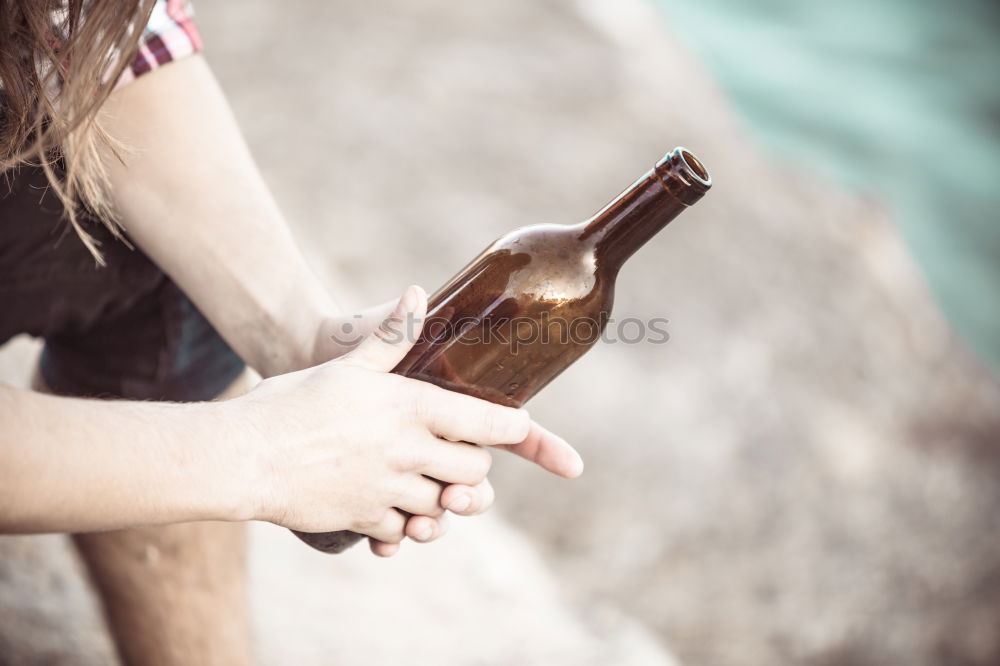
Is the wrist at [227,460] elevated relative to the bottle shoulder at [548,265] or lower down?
lower down

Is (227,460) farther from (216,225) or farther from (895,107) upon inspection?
(895,107)

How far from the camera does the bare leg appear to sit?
1366 millimetres

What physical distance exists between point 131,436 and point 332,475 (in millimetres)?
225

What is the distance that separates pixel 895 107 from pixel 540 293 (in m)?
8.21

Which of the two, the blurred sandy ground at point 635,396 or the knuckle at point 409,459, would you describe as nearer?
the knuckle at point 409,459

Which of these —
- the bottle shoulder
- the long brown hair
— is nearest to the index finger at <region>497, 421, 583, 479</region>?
the bottle shoulder

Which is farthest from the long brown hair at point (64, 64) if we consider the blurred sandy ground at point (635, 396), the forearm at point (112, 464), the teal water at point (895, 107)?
the teal water at point (895, 107)

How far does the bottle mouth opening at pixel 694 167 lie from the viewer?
0.98m

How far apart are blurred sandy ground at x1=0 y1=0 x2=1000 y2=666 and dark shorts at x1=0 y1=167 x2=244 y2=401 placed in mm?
665

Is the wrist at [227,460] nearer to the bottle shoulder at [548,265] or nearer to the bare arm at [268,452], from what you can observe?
the bare arm at [268,452]

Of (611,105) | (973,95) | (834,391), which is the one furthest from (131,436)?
(973,95)

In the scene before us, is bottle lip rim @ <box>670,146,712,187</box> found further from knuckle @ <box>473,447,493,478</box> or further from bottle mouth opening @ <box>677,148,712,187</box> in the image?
knuckle @ <box>473,447,493,478</box>

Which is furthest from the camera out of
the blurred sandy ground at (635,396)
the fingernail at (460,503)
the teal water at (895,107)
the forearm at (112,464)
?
the teal water at (895,107)

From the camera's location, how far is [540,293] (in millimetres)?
1014
